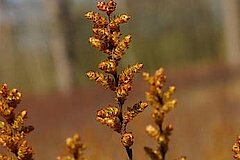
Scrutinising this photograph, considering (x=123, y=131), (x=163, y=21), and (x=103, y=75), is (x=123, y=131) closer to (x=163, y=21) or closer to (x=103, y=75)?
(x=103, y=75)

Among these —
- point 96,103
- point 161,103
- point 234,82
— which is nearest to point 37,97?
point 96,103

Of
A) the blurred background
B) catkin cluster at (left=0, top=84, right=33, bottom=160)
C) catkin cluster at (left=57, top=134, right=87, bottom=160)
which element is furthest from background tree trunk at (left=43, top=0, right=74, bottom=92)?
catkin cluster at (left=0, top=84, right=33, bottom=160)

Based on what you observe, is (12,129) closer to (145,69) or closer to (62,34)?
(145,69)

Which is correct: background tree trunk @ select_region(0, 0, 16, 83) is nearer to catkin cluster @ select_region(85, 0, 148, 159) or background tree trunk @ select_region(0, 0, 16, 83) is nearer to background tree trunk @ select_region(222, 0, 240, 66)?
background tree trunk @ select_region(222, 0, 240, 66)

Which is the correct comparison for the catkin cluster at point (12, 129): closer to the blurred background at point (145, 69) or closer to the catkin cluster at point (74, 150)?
the catkin cluster at point (74, 150)

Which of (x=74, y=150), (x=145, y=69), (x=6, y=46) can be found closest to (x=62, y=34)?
(x=6, y=46)

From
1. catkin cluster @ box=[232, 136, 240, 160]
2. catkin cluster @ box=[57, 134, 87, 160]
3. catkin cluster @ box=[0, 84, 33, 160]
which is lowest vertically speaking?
catkin cluster @ box=[232, 136, 240, 160]
